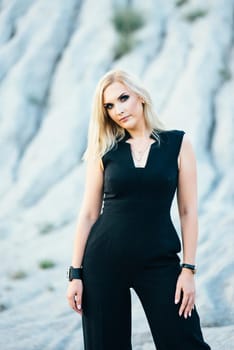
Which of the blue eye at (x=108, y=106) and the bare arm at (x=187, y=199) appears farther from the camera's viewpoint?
the blue eye at (x=108, y=106)

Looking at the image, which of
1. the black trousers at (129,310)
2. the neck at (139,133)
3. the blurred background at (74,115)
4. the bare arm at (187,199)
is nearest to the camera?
the black trousers at (129,310)

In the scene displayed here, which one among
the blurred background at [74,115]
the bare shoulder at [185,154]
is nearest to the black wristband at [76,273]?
the bare shoulder at [185,154]

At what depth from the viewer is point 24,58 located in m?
9.01

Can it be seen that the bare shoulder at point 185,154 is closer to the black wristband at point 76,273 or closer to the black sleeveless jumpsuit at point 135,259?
the black sleeveless jumpsuit at point 135,259

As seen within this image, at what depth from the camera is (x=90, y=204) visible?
223 cm

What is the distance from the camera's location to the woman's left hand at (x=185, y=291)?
2.03m

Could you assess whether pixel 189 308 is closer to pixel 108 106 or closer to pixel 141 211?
pixel 141 211

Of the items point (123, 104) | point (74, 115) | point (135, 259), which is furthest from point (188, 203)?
point (74, 115)

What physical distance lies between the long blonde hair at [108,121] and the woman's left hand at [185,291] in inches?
19.5

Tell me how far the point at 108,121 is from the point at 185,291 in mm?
687

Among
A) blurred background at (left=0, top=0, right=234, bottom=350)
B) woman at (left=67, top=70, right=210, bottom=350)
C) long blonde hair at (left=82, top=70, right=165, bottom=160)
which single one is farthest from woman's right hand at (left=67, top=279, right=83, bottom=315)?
blurred background at (left=0, top=0, right=234, bottom=350)

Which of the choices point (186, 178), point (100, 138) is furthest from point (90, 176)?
point (186, 178)

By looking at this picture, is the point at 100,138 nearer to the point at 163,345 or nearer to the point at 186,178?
the point at 186,178

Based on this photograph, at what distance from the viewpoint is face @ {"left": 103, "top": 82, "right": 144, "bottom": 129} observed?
222 cm
